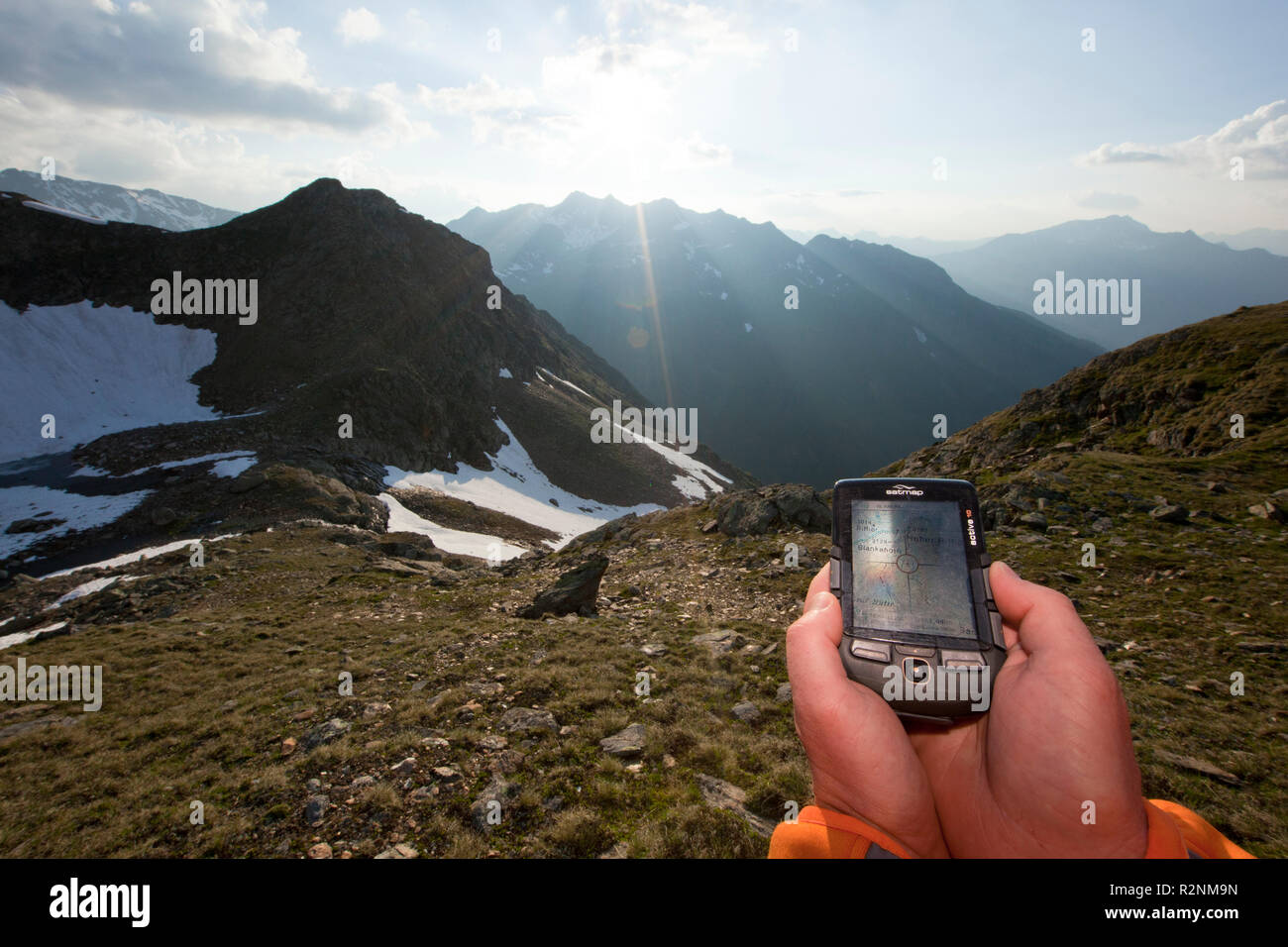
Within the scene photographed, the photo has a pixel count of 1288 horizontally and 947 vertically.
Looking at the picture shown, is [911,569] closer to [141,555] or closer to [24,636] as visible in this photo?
[24,636]

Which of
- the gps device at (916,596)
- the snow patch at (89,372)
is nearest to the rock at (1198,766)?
the gps device at (916,596)

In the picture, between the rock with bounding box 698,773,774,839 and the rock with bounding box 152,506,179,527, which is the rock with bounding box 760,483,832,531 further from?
the rock with bounding box 152,506,179,527

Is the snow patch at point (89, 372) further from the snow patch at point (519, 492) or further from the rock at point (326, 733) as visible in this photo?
the rock at point (326, 733)

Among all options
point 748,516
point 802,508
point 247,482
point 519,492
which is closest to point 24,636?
point 247,482

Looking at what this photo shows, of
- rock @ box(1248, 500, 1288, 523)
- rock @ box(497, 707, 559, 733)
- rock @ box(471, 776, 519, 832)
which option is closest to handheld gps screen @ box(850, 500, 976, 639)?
rock @ box(471, 776, 519, 832)
